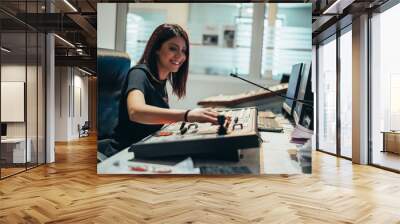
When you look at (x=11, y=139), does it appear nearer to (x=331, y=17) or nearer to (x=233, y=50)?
(x=233, y=50)

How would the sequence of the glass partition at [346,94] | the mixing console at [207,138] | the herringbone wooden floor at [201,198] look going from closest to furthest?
the herringbone wooden floor at [201,198] → the mixing console at [207,138] → the glass partition at [346,94]

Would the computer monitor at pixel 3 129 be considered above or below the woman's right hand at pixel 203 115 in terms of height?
below

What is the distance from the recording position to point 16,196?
486cm

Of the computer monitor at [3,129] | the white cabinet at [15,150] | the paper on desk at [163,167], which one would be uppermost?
the computer monitor at [3,129]

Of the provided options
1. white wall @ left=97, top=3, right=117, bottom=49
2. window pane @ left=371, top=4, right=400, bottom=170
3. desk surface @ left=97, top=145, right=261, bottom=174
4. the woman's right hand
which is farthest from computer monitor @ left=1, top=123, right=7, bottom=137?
window pane @ left=371, top=4, right=400, bottom=170

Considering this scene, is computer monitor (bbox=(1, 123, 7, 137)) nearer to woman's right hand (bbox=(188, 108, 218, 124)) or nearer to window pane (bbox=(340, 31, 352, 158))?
woman's right hand (bbox=(188, 108, 218, 124))

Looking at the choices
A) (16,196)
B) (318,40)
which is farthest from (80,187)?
(318,40)

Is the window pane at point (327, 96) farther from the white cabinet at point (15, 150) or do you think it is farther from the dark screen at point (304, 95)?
the white cabinet at point (15, 150)

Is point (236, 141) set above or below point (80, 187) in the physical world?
above

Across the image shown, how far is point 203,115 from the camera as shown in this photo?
6031 millimetres

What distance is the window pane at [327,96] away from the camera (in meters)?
9.59

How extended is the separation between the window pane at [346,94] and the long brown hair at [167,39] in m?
4.20

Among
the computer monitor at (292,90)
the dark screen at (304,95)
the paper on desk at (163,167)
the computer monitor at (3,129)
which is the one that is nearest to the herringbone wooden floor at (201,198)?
the paper on desk at (163,167)

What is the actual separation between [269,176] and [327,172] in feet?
3.78
